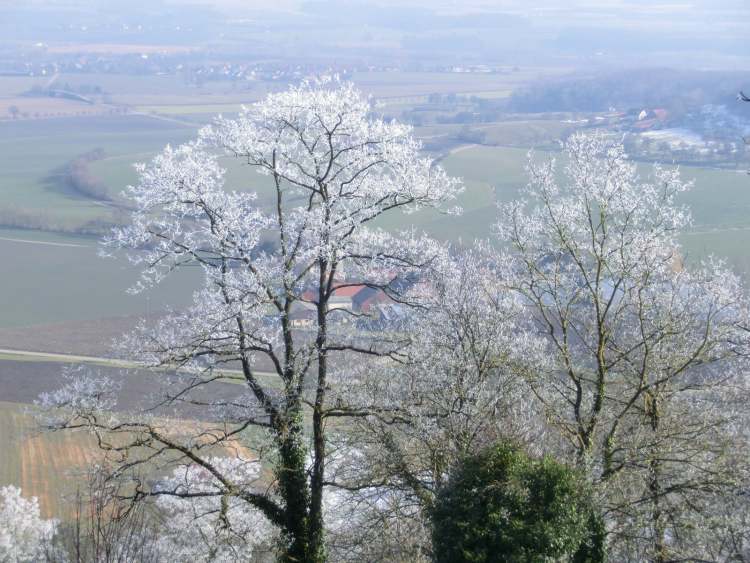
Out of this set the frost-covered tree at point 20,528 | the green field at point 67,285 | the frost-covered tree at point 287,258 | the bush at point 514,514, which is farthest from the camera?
the green field at point 67,285

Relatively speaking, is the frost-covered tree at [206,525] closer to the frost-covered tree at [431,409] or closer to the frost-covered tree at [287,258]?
the frost-covered tree at [287,258]

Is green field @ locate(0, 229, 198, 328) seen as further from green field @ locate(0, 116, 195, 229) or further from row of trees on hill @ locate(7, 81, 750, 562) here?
row of trees on hill @ locate(7, 81, 750, 562)

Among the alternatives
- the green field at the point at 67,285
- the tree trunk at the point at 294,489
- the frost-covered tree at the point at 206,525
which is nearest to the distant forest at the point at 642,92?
the green field at the point at 67,285

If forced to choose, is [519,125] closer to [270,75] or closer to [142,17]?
[270,75]

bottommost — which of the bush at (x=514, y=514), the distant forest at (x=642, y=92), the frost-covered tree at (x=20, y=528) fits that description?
the frost-covered tree at (x=20, y=528)

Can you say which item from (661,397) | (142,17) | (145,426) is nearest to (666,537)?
(661,397)

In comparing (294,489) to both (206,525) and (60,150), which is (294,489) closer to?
(206,525)

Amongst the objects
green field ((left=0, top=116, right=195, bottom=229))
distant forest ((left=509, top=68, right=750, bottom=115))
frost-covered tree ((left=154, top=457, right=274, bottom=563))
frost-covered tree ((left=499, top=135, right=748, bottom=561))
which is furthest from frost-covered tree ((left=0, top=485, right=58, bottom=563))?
distant forest ((left=509, top=68, right=750, bottom=115))

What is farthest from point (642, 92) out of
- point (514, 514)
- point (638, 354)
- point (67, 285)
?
point (514, 514)
